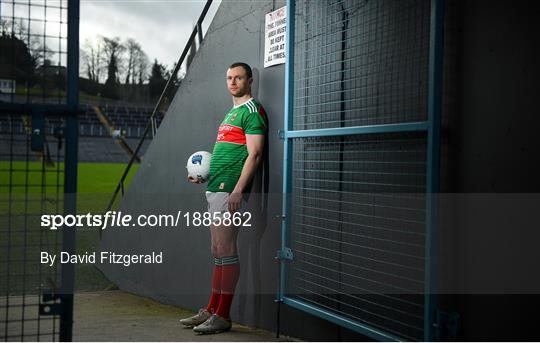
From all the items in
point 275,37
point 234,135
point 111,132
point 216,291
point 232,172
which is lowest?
point 216,291

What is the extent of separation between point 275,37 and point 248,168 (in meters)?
0.98

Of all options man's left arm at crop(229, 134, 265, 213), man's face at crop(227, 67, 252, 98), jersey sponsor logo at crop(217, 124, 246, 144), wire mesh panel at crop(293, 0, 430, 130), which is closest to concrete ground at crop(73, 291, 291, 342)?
man's left arm at crop(229, 134, 265, 213)

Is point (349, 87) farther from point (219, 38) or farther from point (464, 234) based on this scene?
point (219, 38)

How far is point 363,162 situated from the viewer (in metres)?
3.62

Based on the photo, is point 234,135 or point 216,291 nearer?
point 234,135

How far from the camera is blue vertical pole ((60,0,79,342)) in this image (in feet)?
10.1

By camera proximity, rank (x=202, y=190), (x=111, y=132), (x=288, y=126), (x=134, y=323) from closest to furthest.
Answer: (x=288, y=126) → (x=134, y=323) → (x=202, y=190) → (x=111, y=132)

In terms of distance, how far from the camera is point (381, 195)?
135 inches

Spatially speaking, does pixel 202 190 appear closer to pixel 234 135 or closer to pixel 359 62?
pixel 234 135

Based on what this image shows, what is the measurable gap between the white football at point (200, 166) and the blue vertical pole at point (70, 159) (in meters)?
1.68

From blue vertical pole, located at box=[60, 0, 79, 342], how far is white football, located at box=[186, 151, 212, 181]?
168 centimetres

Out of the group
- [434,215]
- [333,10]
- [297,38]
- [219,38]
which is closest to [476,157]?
[434,215]

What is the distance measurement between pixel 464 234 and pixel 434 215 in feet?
0.52
